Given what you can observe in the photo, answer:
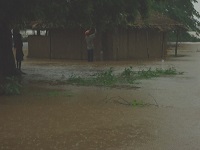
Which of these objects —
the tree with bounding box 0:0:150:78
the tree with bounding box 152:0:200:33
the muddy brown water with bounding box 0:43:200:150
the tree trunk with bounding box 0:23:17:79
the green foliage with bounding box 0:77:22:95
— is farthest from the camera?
the tree with bounding box 152:0:200:33

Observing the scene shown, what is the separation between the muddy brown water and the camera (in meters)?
7.55

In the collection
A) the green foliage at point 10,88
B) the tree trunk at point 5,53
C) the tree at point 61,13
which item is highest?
the tree at point 61,13

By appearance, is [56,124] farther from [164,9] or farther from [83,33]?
[164,9]

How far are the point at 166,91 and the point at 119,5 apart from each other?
3630 millimetres

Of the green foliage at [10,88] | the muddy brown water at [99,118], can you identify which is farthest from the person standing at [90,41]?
the green foliage at [10,88]

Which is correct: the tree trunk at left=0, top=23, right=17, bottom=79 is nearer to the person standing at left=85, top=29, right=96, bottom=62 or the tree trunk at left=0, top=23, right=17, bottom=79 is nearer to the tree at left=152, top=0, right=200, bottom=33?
the person standing at left=85, top=29, right=96, bottom=62

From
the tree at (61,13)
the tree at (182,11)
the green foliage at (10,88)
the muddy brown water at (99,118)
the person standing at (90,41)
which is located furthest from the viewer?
the tree at (182,11)

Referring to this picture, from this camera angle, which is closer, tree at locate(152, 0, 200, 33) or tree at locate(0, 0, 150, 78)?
tree at locate(0, 0, 150, 78)

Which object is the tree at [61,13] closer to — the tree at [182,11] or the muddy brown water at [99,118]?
the muddy brown water at [99,118]

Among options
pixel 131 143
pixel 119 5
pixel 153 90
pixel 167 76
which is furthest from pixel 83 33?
pixel 131 143

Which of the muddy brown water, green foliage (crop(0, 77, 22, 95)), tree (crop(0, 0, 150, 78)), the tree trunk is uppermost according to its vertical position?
tree (crop(0, 0, 150, 78))

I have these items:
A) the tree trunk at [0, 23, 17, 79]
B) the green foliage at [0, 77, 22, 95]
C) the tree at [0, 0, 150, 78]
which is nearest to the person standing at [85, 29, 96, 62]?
the tree at [0, 0, 150, 78]

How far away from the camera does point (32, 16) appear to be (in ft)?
48.1

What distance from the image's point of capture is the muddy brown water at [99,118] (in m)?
7.55
